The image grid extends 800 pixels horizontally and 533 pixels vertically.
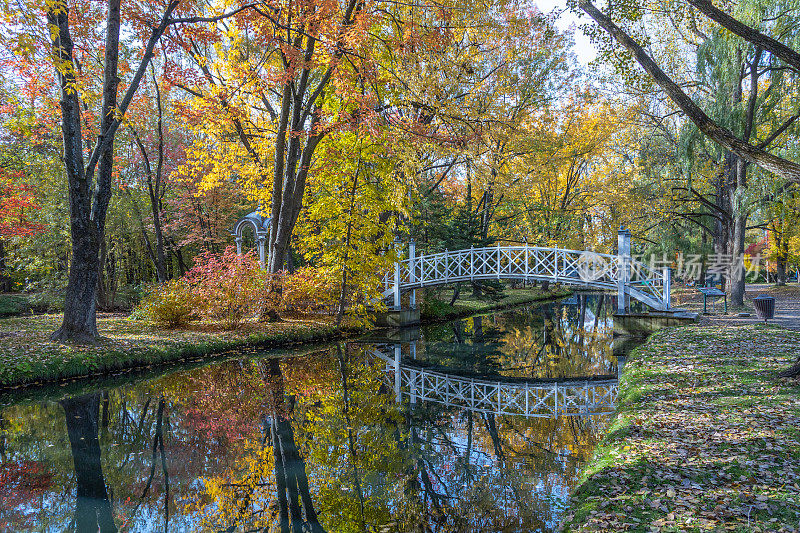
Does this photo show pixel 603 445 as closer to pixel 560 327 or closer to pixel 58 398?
pixel 58 398

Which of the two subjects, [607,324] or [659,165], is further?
[659,165]

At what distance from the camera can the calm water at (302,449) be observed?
393 cm

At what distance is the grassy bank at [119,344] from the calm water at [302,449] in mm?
599

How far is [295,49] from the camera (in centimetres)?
1025

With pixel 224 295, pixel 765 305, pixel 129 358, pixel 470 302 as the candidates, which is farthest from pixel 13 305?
pixel 765 305

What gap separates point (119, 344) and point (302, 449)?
586cm

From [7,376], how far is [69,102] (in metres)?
4.97

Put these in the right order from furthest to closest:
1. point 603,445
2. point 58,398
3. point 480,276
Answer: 1. point 480,276
2. point 58,398
3. point 603,445

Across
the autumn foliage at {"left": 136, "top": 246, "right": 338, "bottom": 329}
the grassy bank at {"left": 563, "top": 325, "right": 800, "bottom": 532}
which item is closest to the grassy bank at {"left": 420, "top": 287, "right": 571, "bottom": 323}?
the autumn foliage at {"left": 136, "top": 246, "right": 338, "bottom": 329}

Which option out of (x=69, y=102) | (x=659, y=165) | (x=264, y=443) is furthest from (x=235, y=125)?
(x=659, y=165)

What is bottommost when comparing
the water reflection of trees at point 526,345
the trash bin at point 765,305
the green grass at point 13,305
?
the water reflection of trees at point 526,345

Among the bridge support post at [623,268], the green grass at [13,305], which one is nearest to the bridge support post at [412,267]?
the bridge support post at [623,268]

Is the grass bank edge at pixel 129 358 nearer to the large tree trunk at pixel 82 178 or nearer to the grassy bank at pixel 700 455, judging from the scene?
the large tree trunk at pixel 82 178

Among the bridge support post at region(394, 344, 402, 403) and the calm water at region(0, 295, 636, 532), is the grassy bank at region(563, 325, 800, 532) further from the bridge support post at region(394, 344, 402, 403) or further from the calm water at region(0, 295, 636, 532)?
the bridge support post at region(394, 344, 402, 403)
